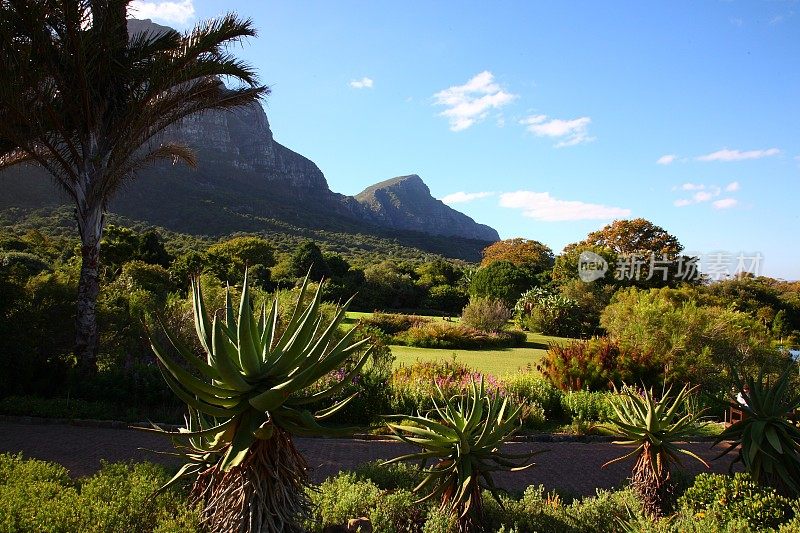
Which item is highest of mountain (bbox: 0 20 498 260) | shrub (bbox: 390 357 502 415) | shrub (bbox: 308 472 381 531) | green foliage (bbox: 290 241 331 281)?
mountain (bbox: 0 20 498 260)

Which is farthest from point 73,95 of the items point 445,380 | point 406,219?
point 406,219

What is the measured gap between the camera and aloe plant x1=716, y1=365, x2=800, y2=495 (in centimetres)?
392

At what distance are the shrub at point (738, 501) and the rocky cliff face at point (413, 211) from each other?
111 meters

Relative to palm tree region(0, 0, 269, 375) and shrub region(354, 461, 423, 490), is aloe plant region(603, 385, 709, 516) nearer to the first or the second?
shrub region(354, 461, 423, 490)

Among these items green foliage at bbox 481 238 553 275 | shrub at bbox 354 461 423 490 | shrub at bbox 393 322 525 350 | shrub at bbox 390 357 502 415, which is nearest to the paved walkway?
shrub at bbox 354 461 423 490

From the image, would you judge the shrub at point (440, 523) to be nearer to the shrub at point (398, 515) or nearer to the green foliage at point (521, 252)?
the shrub at point (398, 515)

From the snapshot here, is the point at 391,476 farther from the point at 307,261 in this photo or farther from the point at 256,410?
the point at 307,261

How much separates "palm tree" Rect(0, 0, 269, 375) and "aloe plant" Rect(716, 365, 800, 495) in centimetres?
914

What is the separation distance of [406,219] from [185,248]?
95621 mm

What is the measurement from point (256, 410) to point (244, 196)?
6797 centimetres

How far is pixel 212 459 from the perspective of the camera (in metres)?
2.59

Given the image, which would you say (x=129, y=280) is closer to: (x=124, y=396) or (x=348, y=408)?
(x=124, y=396)

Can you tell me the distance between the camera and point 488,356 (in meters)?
17.7

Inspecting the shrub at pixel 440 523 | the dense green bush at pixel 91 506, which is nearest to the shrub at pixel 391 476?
the shrub at pixel 440 523
